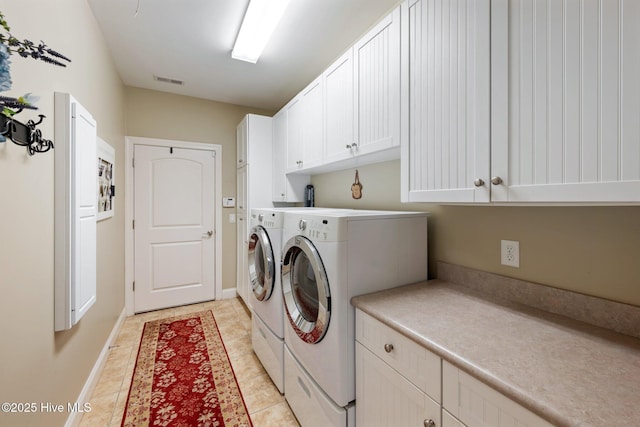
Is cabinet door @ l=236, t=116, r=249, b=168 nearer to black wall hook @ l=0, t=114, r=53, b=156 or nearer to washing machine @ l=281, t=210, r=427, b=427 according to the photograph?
washing machine @ l=281, t=210, r=427, b=427

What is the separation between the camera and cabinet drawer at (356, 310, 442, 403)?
88 cm

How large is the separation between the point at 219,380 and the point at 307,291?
1073 millimetres

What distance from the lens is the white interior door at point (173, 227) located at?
10.5ft

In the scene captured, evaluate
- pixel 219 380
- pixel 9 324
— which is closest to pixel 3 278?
pixel 9 324

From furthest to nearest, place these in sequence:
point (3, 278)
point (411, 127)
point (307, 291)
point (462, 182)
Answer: point (307, 291)
point (411, 127)
point (462, 182)
point (3, 278)

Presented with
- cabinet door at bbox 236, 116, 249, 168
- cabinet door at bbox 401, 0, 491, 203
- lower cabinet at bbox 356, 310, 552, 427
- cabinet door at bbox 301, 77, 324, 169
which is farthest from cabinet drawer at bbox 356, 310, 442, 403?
cabinet door at bbox 236, 116, 249, 168

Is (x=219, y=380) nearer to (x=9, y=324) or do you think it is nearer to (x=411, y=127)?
(x=9, y=324)

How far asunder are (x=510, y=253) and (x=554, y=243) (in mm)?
181

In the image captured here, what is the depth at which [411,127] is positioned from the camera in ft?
4.37

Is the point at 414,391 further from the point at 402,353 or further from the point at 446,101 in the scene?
the point at 446,101

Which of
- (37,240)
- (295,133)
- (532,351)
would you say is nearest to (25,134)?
(37,240)

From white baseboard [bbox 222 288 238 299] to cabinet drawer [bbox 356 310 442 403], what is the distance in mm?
2821

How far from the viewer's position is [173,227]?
335cm

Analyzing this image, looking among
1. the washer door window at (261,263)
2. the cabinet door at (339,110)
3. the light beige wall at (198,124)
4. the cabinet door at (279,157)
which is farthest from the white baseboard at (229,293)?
the cabinet door at (339,110)
